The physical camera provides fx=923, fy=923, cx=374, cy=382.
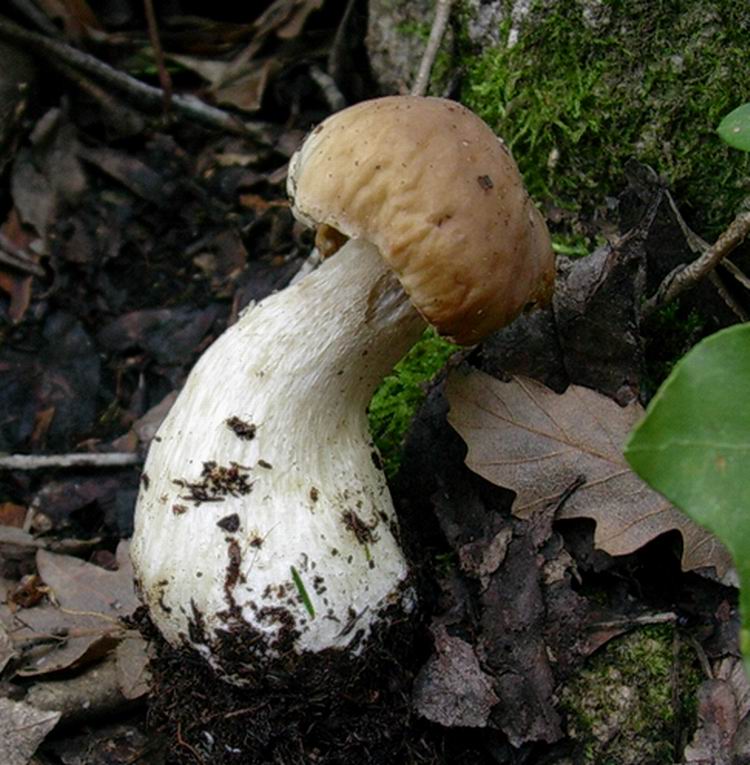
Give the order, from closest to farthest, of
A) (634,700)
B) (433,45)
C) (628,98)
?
(634,700) < (628,98) < (433,45)

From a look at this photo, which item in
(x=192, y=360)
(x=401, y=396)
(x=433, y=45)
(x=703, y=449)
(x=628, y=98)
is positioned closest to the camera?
(x=703, y=449)

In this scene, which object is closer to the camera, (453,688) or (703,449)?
(703,449)

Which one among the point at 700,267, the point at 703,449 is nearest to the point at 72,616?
the point at 703,449

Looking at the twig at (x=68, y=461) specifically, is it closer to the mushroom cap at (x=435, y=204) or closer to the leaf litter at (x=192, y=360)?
the leaf litter at (x=192, y=360)

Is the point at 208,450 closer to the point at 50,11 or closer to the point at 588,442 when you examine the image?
the point at 588,442

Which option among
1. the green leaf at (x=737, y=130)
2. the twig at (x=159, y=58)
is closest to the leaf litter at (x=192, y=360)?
the twig at (x=159, y=58)

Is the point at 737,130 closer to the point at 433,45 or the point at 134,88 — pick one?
the point at 433,45

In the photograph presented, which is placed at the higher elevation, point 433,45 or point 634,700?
point 433,45
